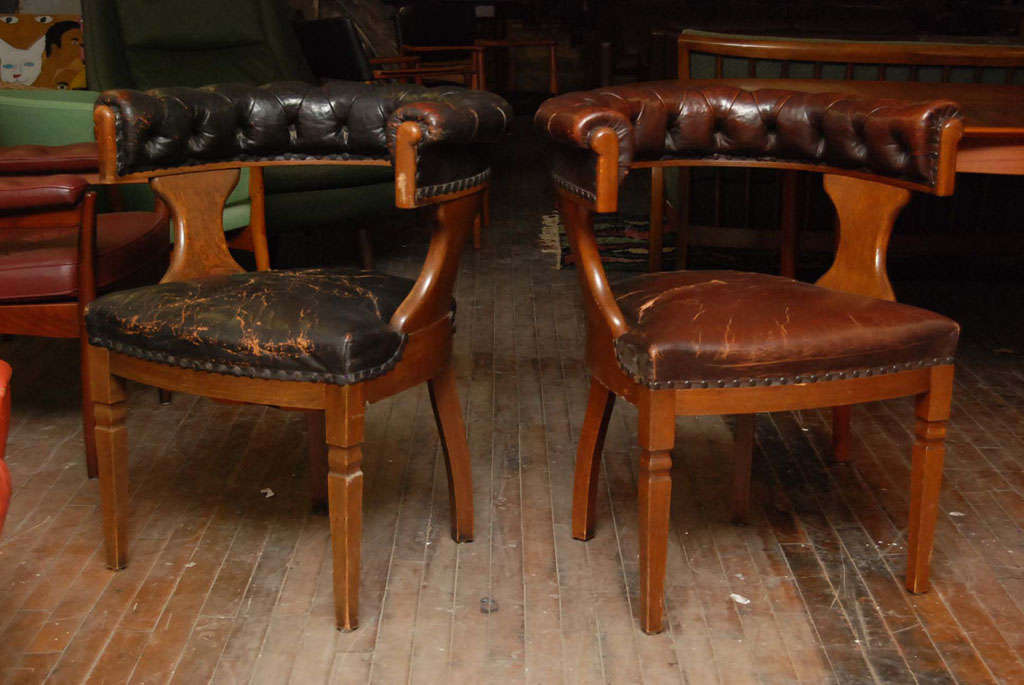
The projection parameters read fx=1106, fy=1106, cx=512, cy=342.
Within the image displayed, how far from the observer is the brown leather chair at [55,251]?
7.44ft

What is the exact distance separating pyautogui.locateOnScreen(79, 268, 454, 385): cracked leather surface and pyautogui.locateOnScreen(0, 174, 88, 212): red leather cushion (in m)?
0.45

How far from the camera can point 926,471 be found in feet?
6.28

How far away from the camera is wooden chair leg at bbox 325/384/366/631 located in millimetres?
1732

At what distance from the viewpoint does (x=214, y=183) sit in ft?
7.15

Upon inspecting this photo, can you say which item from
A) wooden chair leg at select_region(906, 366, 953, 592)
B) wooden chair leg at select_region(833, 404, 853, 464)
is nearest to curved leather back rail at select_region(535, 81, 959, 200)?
wooden chair leg at select_region(906, 366, 953, 592)

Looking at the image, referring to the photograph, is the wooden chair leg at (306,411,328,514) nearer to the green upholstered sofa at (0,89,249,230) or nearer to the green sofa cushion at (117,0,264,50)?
the green upholstered sofa at (0,89,249,230)

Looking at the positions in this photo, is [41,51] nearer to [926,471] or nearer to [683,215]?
[683,215]

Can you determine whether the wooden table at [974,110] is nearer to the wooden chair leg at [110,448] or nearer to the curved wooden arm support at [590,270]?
the curved wooden arm support at [590,270]

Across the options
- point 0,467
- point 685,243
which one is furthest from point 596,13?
point 0,467

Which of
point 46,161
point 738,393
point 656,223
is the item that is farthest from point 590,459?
point 656,223

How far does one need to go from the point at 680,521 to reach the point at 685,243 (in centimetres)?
162

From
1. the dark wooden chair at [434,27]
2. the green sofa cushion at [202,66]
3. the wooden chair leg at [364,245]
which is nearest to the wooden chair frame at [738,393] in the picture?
the wooden chair leg at [364,245]

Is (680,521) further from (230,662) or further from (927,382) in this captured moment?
(230,662)

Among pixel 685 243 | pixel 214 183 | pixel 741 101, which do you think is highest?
pixel 741 101
